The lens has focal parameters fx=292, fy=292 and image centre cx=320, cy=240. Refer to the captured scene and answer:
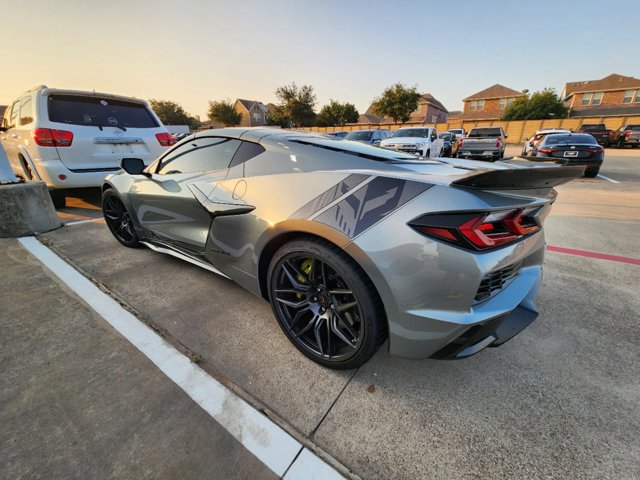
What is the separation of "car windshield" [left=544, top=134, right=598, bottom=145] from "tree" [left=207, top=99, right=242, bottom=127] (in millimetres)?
57171

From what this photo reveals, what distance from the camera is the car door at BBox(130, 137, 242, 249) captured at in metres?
2.32

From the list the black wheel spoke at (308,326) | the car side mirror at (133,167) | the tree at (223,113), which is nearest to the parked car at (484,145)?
the car side mirror at (133,167)

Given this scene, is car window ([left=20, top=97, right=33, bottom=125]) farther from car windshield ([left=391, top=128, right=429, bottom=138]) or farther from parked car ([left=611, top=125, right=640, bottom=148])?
parked car ([left=611, top=125, right=640, bottom=148])

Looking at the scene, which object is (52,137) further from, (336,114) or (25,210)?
(336,114)

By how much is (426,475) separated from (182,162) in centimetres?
281

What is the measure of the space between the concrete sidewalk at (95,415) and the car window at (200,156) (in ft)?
4.61

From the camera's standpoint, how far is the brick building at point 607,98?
3659cm

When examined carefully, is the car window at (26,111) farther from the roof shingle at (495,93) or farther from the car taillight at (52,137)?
the roof shingle at (495,93)

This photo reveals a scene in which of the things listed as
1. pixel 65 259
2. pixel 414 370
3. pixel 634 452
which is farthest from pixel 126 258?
pixel 634 452

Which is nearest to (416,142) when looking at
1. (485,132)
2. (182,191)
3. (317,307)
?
(485,132)

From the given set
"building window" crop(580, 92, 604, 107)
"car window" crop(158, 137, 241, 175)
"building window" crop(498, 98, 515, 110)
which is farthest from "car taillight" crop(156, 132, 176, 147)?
"building window" crop(580, 92, 604, 107)

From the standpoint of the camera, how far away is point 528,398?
1.59 metres

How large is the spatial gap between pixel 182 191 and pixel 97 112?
142 inches

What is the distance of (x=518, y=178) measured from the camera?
134 centimetres
